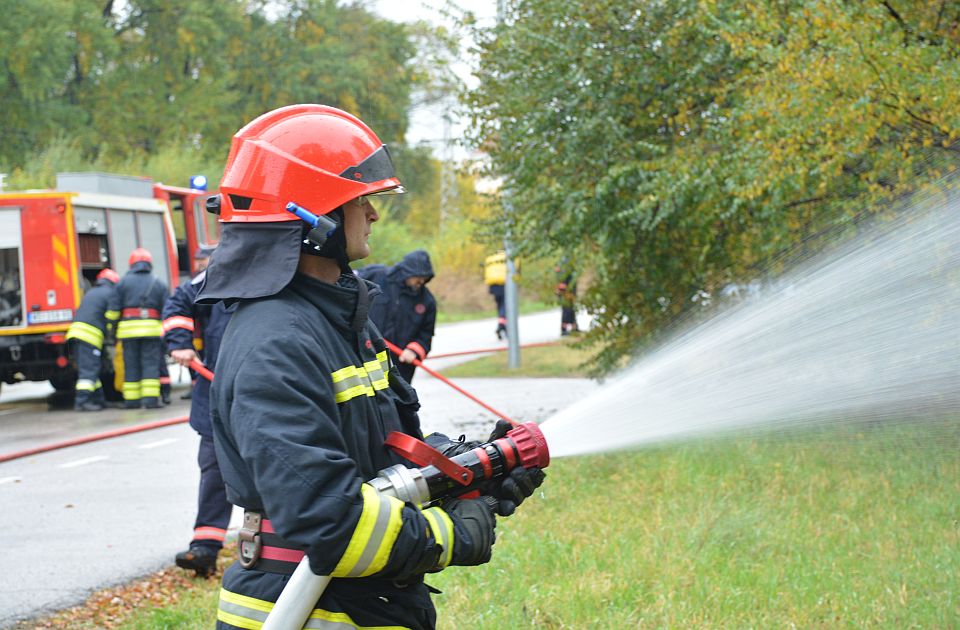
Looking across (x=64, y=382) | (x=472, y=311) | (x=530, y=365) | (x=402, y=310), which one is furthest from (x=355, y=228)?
(x=472, y=311)

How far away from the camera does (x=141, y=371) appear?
42.7ft

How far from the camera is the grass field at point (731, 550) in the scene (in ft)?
14.7

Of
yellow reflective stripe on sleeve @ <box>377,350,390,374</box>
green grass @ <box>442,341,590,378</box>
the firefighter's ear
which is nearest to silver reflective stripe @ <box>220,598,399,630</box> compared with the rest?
yellow reflective stripe on sleeve @ <box>377,350,390,374</box>

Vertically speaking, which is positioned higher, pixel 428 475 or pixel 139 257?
pixel 139 257

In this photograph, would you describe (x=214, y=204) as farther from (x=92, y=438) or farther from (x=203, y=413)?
(x=92, y=438)

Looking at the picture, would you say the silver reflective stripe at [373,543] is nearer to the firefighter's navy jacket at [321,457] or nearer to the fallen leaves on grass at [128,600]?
the firefighter's navy jacket at [321,457]

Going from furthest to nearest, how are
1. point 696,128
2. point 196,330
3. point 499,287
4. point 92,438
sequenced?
point 499,287 → point 92,438 → point 696,128 → point 196,330

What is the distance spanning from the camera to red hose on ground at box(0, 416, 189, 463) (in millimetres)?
9674

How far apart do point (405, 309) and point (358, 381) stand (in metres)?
6.11

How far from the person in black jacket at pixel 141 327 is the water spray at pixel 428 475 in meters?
10.6

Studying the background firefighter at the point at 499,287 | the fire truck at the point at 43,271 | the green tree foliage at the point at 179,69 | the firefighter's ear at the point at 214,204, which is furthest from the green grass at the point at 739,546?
the green tree foliage at the point at 179,69

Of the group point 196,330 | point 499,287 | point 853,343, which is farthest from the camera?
point 499,287

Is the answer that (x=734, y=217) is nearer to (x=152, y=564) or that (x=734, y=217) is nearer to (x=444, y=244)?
(x=152, y=564)

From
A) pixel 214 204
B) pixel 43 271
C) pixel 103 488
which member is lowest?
pixel 103 488
